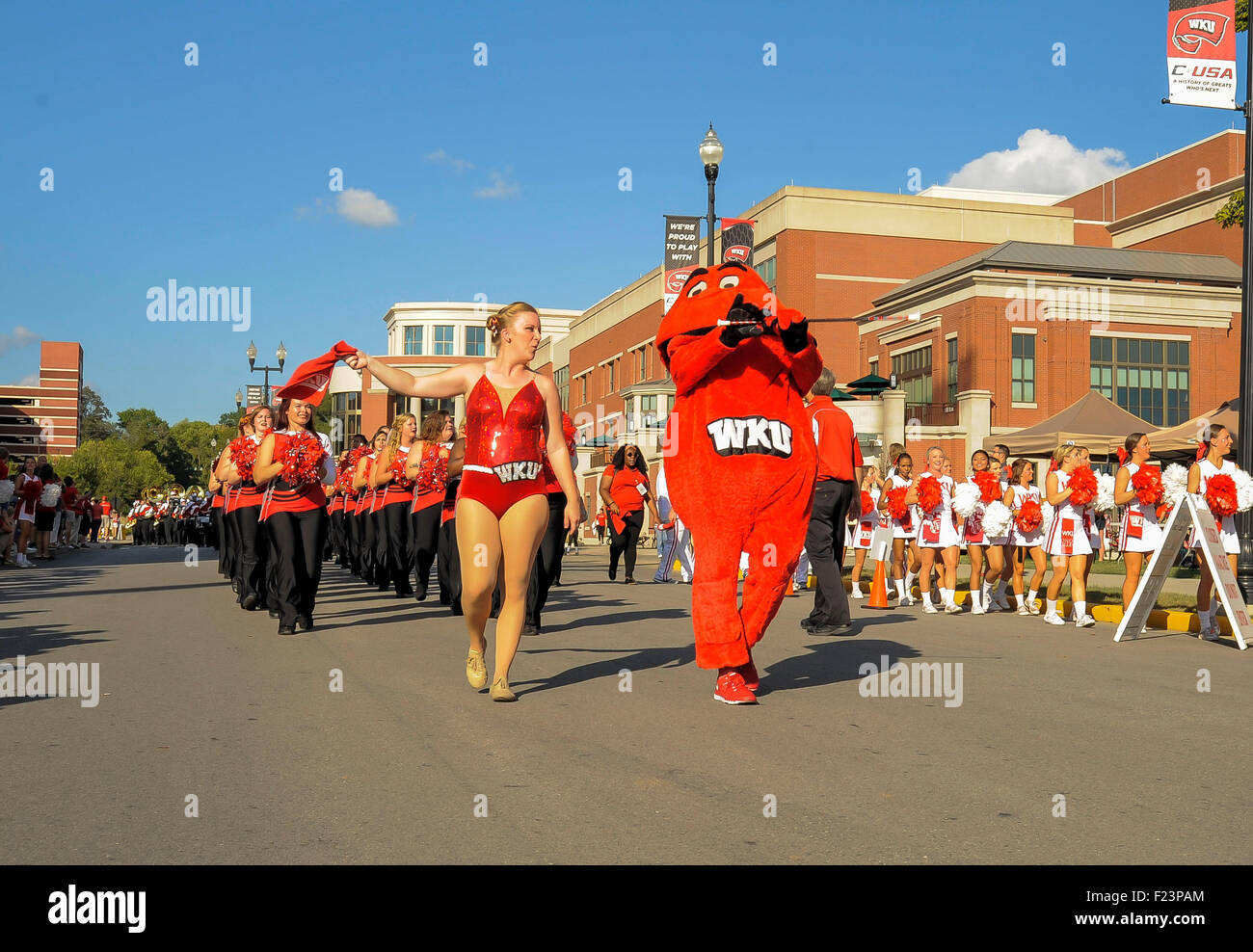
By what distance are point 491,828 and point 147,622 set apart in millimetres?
8539

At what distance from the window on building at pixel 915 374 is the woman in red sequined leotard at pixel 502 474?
139ft

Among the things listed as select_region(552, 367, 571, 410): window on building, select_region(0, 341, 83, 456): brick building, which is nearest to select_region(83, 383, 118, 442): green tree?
select_region(0, 341, 83, 456): brick building

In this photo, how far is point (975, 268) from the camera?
45562mm

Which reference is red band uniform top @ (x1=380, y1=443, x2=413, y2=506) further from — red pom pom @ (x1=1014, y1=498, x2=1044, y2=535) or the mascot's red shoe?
the mascot's red shoe

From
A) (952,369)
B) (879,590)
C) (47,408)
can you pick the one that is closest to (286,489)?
(879,590)

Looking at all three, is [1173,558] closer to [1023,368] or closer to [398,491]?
[398,491]

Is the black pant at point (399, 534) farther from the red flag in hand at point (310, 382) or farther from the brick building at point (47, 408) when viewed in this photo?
the brick building at point (47, 408)

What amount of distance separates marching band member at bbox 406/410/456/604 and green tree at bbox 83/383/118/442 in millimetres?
183926

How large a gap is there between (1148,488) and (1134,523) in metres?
0.35

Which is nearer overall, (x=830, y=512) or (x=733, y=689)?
(x=733, y=689)

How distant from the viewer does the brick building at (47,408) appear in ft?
564

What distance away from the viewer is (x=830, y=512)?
10.8 meters

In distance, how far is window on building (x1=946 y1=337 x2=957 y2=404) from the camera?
46375mm

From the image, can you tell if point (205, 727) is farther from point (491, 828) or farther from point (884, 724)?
point (884, 724)
